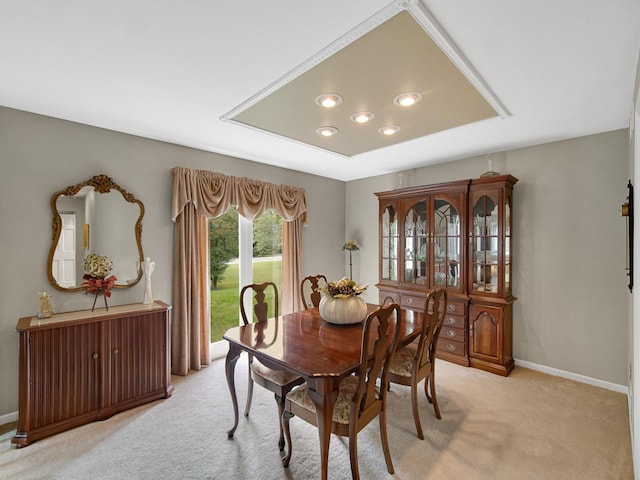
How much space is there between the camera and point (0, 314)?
244 centimetres

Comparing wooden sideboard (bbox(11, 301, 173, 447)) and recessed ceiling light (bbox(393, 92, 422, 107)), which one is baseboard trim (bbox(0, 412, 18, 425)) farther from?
recessed ceiling light (bbox(393, 92, 422, 107))

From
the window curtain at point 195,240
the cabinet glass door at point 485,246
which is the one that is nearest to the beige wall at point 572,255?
the cabinet glass door at point 485,246

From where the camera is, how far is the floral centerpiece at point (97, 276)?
2637mm

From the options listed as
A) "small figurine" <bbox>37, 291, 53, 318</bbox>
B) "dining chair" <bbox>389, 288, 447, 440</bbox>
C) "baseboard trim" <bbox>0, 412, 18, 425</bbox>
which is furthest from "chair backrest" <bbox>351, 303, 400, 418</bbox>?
"baseboard trim" <bbox>0, 412, 18, 425</bbox>

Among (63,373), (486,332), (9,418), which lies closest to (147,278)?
(63,373)

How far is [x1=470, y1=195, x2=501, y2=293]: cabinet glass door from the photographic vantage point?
347 centimetres

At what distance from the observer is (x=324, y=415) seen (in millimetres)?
1670

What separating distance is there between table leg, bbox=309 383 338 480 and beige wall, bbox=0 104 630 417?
2.32 m

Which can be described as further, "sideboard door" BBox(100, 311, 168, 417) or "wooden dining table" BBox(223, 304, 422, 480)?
"sideboard door" BBox(100, 311, 168, 417)

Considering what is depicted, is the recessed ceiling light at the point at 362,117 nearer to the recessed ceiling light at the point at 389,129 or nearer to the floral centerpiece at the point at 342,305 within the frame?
the recessed ceiling light at the point at 389,129

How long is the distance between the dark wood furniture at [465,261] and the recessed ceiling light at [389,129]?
118 cm

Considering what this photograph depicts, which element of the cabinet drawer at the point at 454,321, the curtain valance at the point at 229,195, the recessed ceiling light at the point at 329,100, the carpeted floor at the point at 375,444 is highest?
the recessed ceiling light at the point at 329,100

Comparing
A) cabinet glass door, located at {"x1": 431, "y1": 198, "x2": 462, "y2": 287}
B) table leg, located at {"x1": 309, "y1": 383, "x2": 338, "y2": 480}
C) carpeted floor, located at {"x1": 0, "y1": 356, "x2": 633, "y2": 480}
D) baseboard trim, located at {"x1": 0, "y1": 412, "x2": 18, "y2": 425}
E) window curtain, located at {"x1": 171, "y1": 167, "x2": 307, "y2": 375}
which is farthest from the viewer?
cabinet glass door, located at {"x1": 431, "y1": 198, "x2": 462, "y2": 287}

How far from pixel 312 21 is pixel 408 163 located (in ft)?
9.78
